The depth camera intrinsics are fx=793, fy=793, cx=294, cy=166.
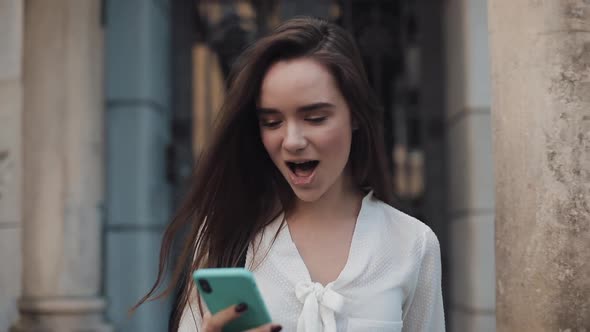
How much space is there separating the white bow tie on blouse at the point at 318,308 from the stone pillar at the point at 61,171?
3.28 m

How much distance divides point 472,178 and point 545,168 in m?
2.60

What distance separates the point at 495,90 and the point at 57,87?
3251 mm

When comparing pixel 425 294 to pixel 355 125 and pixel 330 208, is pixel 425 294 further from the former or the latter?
pixel 355 125

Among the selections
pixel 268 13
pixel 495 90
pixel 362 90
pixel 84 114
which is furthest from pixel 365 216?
pixel 268 13

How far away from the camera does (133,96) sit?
5312 millimetres

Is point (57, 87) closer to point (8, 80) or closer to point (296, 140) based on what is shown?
point (8, 80)

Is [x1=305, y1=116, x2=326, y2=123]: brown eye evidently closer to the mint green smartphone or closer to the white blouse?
the white blouse

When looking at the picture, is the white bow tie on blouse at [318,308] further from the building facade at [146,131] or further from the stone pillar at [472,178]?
the stone pillar at [472,178]

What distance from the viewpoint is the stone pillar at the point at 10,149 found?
4.20 meters

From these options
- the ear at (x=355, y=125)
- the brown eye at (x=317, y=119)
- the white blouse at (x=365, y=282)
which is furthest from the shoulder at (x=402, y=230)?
the brown eye at (x=317, y=119)


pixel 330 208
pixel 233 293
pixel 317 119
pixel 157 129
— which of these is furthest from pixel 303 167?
pixel 157 129

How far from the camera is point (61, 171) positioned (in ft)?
16.7

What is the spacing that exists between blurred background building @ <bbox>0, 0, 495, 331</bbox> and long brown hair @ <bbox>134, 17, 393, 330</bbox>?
257cm

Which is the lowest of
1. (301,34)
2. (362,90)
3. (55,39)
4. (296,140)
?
(296,140)
